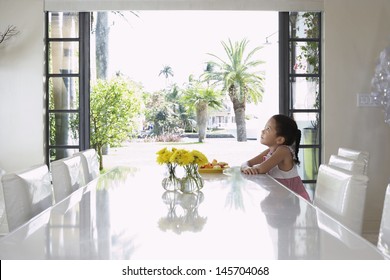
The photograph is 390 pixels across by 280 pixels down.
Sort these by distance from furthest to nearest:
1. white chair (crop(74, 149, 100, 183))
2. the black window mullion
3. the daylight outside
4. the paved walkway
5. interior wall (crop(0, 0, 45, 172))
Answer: the paved walkway < the daylight outside < the black window mullion < interior wall (crop(0, 0, 45, 172)) < white chair (crop(74, 149, 100, 183))

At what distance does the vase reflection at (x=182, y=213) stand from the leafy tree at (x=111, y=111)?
7.37m

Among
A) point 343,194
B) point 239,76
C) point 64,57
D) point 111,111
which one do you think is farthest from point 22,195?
point 239,76

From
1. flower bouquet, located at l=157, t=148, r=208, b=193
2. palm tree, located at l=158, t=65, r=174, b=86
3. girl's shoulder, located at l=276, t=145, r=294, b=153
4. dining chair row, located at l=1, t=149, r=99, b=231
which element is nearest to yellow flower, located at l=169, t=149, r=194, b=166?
flower bouquet, located at l=157, t=148, r=208, b=193

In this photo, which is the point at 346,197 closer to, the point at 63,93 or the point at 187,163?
the point at 187,163

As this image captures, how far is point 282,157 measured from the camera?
306 cm

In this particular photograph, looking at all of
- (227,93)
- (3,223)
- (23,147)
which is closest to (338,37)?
(23,147)

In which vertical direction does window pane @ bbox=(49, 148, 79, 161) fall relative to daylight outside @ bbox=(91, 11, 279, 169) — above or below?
below

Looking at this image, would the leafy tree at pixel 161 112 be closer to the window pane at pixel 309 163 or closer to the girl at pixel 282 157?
the window pane at pixel 309 163

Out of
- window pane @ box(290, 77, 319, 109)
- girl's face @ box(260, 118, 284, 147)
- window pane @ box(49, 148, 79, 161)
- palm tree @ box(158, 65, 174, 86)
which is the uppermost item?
palm tree @ box(158, 65, 174, 86)

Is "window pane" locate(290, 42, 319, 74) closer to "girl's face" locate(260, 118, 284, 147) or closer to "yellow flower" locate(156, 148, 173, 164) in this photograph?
"girl's face" locate(260, 118, 284, 147)

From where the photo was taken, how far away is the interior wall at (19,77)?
477cm

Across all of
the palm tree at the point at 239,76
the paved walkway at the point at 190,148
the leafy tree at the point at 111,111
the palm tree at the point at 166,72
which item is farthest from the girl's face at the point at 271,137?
the palm tree at the point at 239,76

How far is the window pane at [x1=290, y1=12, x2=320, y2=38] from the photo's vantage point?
5023 millimetres

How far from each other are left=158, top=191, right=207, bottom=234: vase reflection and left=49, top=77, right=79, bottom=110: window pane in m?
2.96
